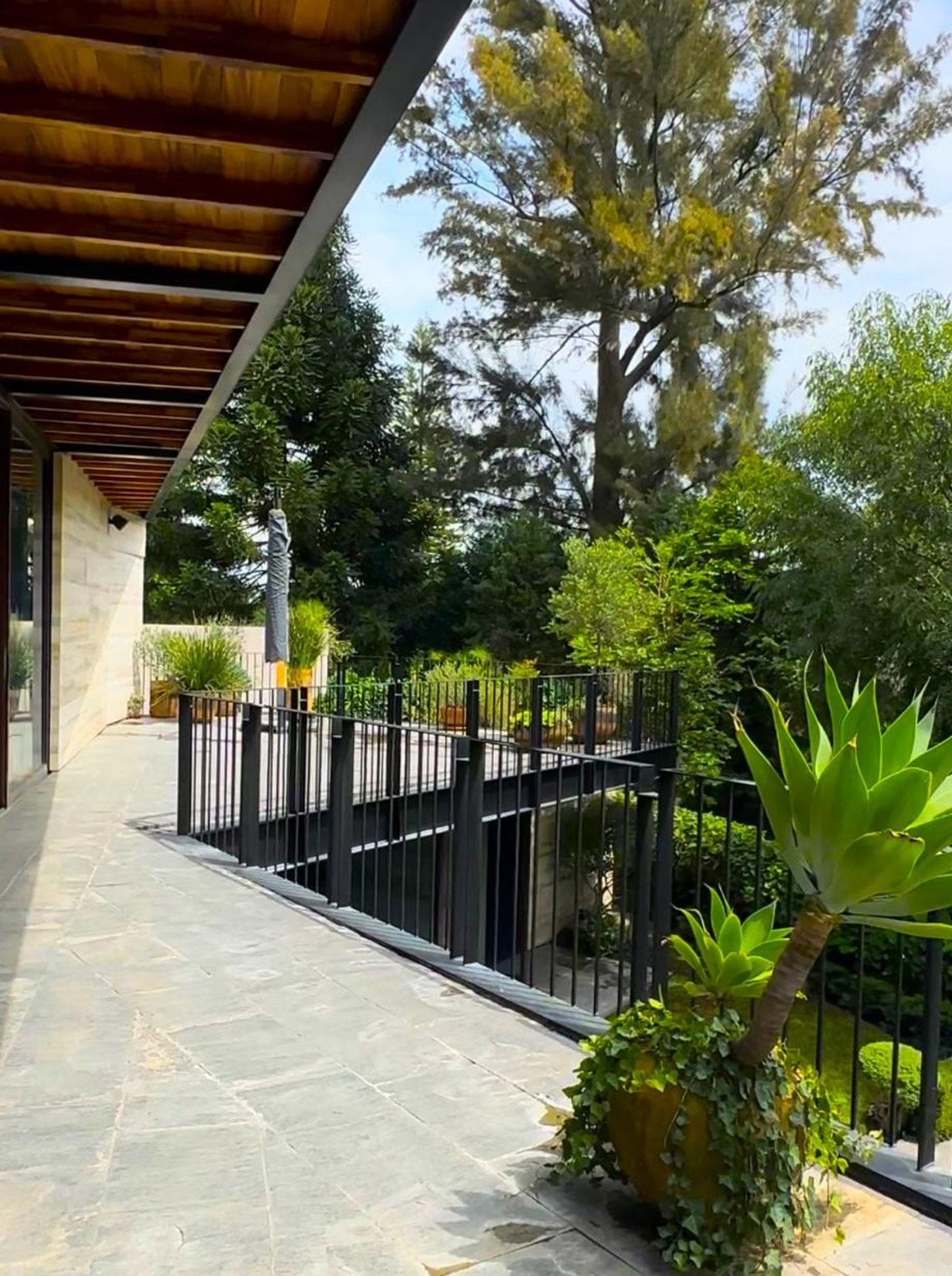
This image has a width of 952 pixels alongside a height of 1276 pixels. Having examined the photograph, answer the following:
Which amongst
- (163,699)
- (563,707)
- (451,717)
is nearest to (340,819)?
(563,707)

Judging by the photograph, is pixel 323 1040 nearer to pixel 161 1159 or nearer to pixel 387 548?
pixel 161 1159

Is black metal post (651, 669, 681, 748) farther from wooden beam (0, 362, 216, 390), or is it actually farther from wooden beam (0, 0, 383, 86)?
wooden beam (0, 0, 383, 86)

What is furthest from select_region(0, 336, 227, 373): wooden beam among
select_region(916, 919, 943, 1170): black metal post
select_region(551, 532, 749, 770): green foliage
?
select_region(551, 532, 749, 770): green foliage

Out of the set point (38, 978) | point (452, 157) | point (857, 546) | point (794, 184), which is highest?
point (452, 157)

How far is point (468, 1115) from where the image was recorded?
8.34 ft

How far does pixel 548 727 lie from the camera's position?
38.4 ft

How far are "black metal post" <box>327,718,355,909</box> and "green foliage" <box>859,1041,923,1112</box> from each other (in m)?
4.20

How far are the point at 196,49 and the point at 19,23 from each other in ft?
1.27

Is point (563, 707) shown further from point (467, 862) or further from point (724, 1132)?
point (724, 1132)

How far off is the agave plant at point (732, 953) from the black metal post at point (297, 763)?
11.3 feet

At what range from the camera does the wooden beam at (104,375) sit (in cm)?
538

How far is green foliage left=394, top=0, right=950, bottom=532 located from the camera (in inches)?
681

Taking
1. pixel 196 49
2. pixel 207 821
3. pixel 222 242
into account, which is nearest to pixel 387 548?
pixel 207 821

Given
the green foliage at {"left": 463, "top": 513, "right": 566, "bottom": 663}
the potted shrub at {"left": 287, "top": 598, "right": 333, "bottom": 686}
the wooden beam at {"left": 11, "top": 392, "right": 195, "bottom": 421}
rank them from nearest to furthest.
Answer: the wooden beam at {"left": 11, "top": 392, "right": 195, "bottom": 421}, the potted shrub at {"left": 287, "top": 598, "right": 333, "bottom": 686}, the green foliage at {"left": 463, "top": 513, "right": 566, "bottom": 663}
